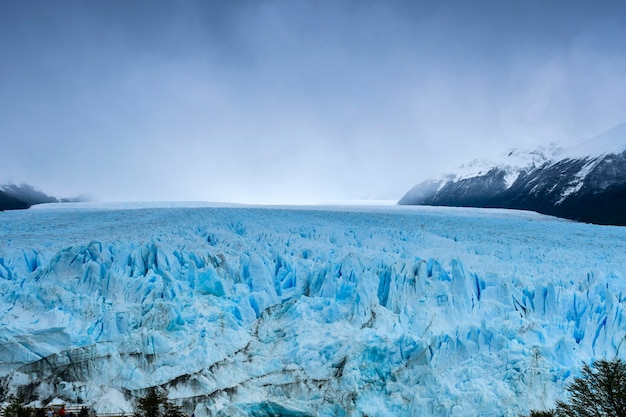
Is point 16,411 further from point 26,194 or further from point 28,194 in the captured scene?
point 28,194

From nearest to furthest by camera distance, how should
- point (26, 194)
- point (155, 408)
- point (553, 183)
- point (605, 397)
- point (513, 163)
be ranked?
point (605, 397)
point (155, 408)
point (553, 183)
point (26, 194)
point (513, 163)

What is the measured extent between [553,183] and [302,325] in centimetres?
3833

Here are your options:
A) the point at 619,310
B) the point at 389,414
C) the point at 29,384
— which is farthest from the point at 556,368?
the point at 29,384

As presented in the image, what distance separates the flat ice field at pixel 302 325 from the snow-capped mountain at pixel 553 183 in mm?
22827

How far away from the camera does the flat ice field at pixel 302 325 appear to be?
28.0 ft

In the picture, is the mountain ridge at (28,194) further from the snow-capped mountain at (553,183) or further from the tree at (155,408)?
the snow-capped mountain at (553,183)

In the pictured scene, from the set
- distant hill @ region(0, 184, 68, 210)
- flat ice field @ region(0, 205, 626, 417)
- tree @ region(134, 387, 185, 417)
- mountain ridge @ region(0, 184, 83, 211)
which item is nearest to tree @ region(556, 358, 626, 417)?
flat ice field @ region(0, 205, 626, 417)

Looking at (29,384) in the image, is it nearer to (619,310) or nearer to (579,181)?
(619,310)

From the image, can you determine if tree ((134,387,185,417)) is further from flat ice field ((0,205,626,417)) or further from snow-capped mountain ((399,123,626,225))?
snow-capped mountain ((399,123,626,225))

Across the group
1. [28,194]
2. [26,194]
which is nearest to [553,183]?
[26,194]

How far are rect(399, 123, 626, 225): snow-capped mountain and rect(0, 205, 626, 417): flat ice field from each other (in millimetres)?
22827

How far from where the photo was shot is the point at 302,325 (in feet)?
33.9

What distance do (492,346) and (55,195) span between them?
55814 millimetres

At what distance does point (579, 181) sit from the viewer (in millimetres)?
37969
